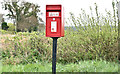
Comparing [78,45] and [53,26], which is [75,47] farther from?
[53,26]

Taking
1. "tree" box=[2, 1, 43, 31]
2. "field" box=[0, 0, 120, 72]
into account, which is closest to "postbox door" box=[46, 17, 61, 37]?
"field" box=[0, 0, 120, 72]

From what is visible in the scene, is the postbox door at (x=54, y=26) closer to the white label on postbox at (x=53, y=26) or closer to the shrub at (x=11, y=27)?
the white label on postbox at (x=53, y=26)

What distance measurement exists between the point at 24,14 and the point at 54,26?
4094mm

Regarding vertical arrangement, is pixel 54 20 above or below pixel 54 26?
above

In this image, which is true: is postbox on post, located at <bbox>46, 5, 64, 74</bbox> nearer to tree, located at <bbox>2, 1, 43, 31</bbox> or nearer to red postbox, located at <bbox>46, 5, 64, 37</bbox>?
red postbox, located at <bbox>46, 5, 64, 37</bbox>

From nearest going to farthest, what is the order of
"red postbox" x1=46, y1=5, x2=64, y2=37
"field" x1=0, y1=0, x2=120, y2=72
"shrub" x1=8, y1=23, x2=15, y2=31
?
"red postbox" x1=46, y1=5, x2=64, y2=37 → "field" x1=0, y1=0, x2=120, y2=72 → "shrub" x1=8, y1=23, x2=15, y2=31

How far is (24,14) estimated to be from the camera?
21.1ft

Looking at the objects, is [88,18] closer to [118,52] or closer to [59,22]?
[118,52]

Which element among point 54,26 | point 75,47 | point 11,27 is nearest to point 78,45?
point 75,47

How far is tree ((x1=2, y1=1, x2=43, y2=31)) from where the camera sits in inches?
241

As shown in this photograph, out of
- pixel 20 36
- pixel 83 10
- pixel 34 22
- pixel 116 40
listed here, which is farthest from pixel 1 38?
pixel 116 40

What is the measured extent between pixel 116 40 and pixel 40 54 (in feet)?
7.63

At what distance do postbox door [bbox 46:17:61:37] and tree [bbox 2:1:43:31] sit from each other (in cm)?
340

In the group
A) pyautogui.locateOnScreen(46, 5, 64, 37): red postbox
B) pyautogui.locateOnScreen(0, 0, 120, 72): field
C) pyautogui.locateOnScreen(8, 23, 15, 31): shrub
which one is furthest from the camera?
pyautogui.locateOnScreen(8, 23, 15, 31): shrub
